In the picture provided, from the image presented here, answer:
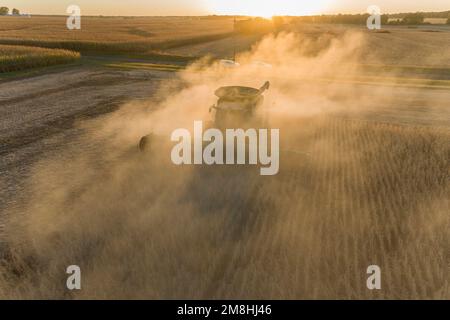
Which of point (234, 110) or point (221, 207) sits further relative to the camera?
point (234, 110)

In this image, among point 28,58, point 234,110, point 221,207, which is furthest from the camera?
point 28,58

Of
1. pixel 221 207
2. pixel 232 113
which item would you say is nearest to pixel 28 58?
pixel 232 113

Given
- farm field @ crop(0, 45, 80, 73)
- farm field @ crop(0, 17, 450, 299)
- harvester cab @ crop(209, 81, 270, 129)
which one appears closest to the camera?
farm field @ crop(0, 17, 450, 299)

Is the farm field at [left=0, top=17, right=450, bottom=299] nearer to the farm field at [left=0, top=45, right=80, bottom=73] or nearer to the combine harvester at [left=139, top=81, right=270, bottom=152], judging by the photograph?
the combine harvester at [left=139, top=81, right=270, bottom=152]

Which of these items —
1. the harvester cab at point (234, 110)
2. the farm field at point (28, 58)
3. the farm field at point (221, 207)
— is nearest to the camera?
the farm field at point (221, 207)

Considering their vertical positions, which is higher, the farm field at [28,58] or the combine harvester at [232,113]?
the farm field at [28,58]

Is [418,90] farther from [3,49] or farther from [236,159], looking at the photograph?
[3,49]

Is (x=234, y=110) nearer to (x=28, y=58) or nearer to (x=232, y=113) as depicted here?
(x=232, y=113)

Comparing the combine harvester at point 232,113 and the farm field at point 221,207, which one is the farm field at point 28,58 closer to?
the farm field at point 221,207

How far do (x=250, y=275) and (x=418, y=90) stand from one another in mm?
22700

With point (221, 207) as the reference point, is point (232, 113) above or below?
above

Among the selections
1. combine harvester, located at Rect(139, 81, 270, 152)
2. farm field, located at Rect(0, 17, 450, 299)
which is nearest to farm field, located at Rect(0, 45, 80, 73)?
farm field, located at Rect(0, 17, 450, 299)

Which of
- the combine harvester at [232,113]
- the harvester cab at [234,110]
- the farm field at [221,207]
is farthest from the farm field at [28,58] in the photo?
the harvester cab at [234,110]

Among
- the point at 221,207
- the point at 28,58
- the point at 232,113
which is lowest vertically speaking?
the point at 221,207
